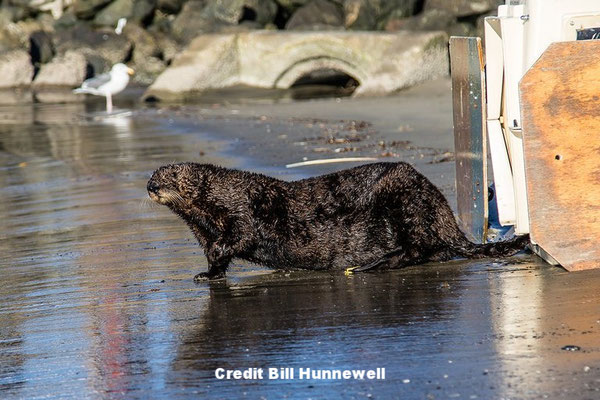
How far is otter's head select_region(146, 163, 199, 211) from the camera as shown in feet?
21.9

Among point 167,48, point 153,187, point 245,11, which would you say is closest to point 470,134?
point 153,187

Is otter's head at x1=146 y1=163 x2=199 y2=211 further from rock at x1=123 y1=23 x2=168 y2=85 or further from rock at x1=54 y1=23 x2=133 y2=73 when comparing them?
rock at x1=54 y1=23 x2=133 y2=73

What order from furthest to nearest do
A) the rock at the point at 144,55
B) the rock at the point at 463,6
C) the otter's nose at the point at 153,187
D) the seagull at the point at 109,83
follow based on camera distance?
Result: the rock at the point at 144,55 → the rock at the point at 463,6 → the seagull at the point at 109,83 → the otter's nose at the point at 153,187

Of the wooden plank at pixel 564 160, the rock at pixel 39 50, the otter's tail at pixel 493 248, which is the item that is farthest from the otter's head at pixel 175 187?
the rock at pixel 39 50

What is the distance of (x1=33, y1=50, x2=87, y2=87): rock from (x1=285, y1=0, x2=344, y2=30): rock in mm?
6177

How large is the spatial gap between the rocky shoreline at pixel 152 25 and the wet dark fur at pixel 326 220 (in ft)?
70.3

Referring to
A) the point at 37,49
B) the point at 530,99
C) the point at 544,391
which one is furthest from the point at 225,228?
the point at 37,49

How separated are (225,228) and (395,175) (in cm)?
113

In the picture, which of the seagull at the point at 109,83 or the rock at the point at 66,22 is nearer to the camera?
the seagull at the point at 109,83

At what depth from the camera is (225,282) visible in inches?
253

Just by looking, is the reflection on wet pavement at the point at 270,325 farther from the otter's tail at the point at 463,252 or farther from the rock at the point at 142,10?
the rock at the point at 142,10

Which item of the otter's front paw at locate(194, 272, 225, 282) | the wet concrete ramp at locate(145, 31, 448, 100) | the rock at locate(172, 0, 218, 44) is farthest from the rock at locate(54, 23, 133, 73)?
the otter's front paw at locate(194, 272, 225, 282)

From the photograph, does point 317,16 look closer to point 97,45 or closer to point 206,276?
point 97,45

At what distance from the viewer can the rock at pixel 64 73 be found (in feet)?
99.2
